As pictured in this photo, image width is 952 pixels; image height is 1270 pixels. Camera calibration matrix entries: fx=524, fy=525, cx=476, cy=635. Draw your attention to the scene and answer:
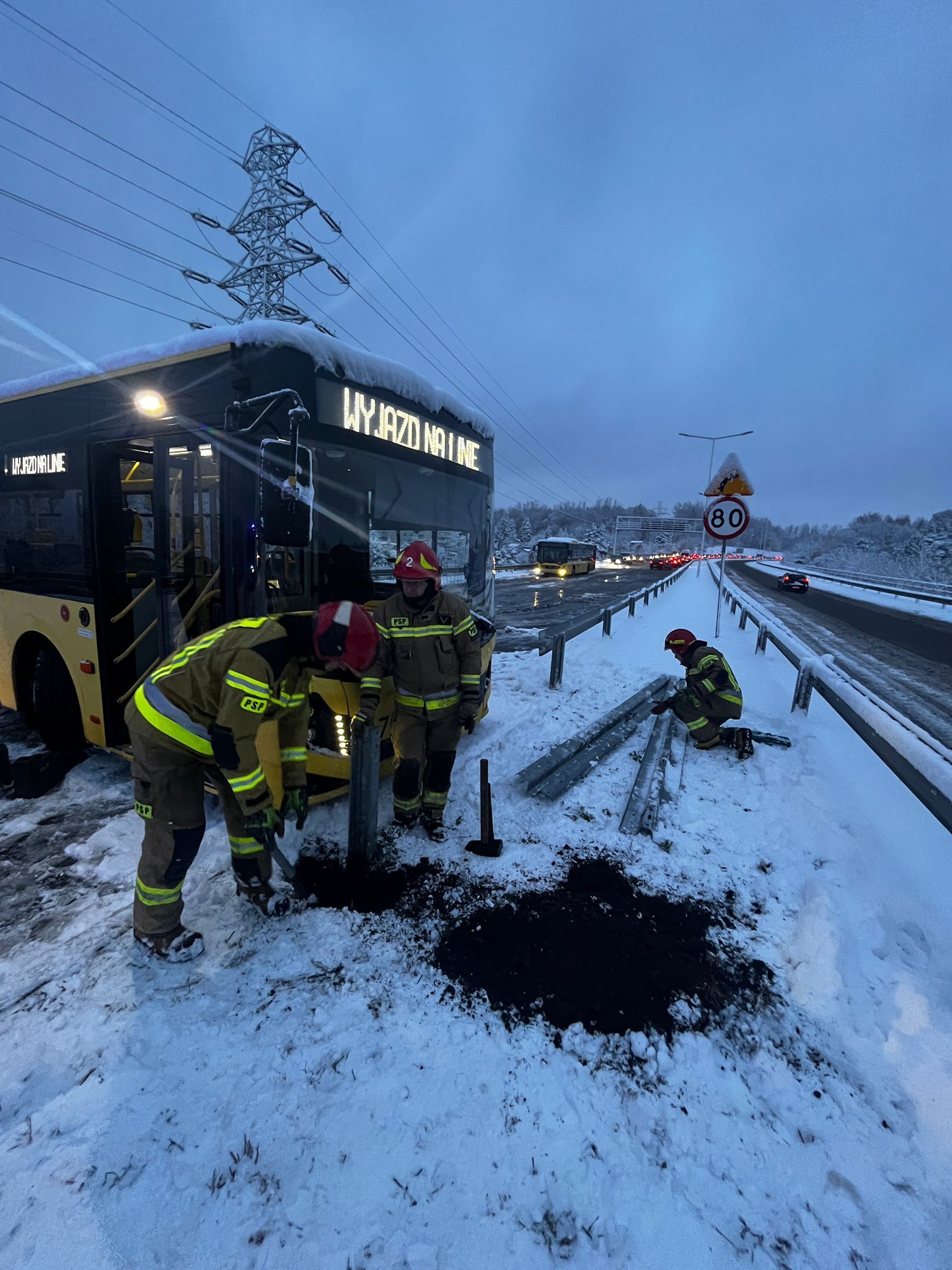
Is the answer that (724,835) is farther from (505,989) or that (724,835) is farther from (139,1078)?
(139,1078)

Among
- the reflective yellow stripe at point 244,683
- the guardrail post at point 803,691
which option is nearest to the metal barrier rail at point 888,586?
the guardrail post at point 803,691

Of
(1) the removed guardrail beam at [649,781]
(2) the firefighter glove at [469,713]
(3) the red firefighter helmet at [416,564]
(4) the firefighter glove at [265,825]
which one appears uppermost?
(3) the red firefighter helmet at [416,564]

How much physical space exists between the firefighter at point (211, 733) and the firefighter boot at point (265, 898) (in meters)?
0.11

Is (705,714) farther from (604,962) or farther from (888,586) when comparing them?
(888,586)

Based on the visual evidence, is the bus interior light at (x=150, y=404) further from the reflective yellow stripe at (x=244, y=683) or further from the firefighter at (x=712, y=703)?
the firefighter at (x=712, y=703)

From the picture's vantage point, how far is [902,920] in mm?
3262

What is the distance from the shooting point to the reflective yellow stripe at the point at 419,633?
12.7 ft

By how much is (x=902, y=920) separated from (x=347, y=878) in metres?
3.55

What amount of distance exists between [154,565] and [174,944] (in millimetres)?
2839

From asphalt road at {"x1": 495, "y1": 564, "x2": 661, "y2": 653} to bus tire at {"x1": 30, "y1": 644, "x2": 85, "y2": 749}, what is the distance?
24.1 feet

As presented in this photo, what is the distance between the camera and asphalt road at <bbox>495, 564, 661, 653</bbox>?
13734 mm

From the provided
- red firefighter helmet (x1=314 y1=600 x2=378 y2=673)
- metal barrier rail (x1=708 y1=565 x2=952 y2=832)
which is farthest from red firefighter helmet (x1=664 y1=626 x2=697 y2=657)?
red firefighter helmet (x1=314 y1=600 x2=378 y2=673)

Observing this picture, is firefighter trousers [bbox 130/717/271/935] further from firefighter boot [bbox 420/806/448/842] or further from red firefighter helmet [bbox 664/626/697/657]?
red firefighter helmet [bbox 664/626/697/657]

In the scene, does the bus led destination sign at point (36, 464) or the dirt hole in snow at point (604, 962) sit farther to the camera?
the bus led destination sign at point (36, 464)
